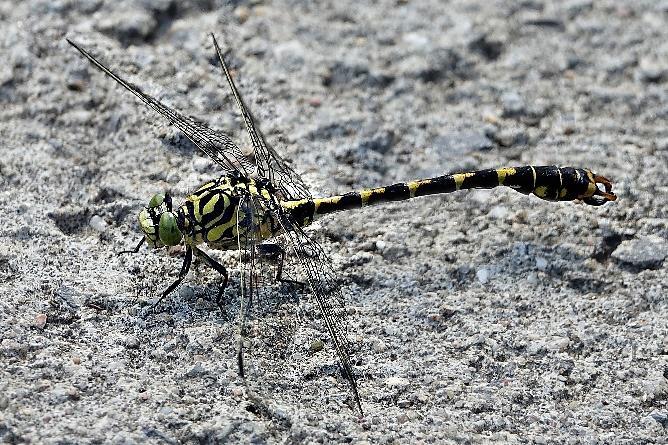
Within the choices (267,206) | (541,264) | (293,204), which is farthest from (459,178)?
(267,206)

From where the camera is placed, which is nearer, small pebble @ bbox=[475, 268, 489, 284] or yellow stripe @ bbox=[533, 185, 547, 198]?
small pebble @ bbox=[475, 268, 489, 284]

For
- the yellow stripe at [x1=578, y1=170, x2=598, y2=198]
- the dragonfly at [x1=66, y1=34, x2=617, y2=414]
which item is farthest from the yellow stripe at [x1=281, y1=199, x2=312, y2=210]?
the yellow stripe at [x1=578, y1=170, x2=598, y2=198]

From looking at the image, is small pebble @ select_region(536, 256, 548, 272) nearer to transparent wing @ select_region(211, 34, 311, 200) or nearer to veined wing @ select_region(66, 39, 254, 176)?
transparent wing @ select_region(211, 34, 311, 200)

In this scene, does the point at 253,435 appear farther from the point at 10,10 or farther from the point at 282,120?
the point at 10,10

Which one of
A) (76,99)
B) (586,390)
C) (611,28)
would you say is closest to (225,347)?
(586,390)

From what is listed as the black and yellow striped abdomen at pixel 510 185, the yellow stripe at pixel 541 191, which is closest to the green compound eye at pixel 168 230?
the black and yellow striped abdomen at pixel 510 185

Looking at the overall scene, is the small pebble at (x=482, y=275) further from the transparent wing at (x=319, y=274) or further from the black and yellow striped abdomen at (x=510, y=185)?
the transparent wing at (x=319, y=274)

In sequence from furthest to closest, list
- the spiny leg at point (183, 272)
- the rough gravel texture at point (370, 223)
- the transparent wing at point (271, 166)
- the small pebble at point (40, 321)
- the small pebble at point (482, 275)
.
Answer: the transparent wing at point (271, 166) < the small pebble at point (482, 275) < the spiny leg at point (183, 272) < the small pebble at point (40, 321) < the rough gravel texture at point (370, 223)
